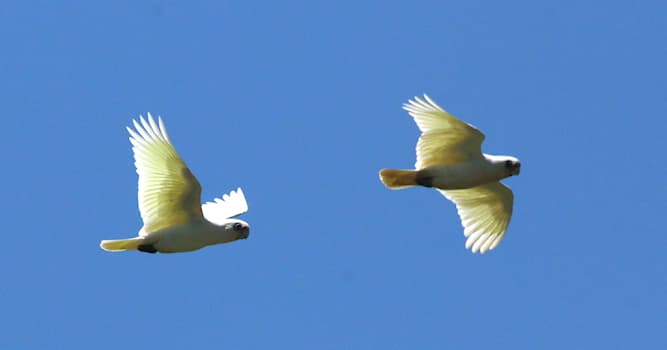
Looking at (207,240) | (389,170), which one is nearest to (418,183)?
(389,170)

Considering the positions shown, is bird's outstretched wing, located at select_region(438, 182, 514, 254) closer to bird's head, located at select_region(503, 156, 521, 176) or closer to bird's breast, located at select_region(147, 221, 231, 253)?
bird's head, located at select_region(503, 156, 521, 176)

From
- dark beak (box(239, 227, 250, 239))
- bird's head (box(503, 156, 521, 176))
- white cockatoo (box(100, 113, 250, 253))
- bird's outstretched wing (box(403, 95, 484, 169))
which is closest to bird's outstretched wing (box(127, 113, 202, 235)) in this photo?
white cockatoo (box(100, 113, 250, 253))

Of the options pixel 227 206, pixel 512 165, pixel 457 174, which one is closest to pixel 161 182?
pixel 227 206

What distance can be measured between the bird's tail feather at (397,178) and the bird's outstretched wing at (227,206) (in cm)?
297

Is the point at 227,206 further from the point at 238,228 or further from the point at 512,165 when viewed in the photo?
the point at 512,165

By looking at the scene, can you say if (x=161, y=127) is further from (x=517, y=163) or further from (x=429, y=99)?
(x=517, y=163)

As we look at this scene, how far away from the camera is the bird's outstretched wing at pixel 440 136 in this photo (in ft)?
82.4

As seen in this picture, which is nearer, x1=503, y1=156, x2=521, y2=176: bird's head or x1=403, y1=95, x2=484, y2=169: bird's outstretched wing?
x1=403, y1=95, x2=484, y2=169: bird's outstretched wing

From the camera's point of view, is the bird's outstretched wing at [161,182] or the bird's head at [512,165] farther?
the bird's head at [512,165]

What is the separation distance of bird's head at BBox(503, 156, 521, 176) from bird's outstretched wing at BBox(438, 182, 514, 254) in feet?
3.94

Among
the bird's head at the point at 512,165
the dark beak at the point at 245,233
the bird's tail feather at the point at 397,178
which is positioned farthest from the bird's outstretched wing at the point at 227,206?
the bird's head at the point at 512,165

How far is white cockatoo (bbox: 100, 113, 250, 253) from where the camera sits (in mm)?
23906

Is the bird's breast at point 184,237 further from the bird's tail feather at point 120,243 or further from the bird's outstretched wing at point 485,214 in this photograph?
the bird's outstretched wing at point 485,214

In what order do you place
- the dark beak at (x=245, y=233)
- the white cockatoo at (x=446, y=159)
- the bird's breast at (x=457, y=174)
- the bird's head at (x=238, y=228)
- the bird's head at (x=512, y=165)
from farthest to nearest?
the bird's head at (x=512, y=165) → the bird's breast at (x=457, y=174) → the white cockatoo at (x=446, y=159) → the dark beak at (x=245, y=233) → the bird's head at (x=238, y=228)
